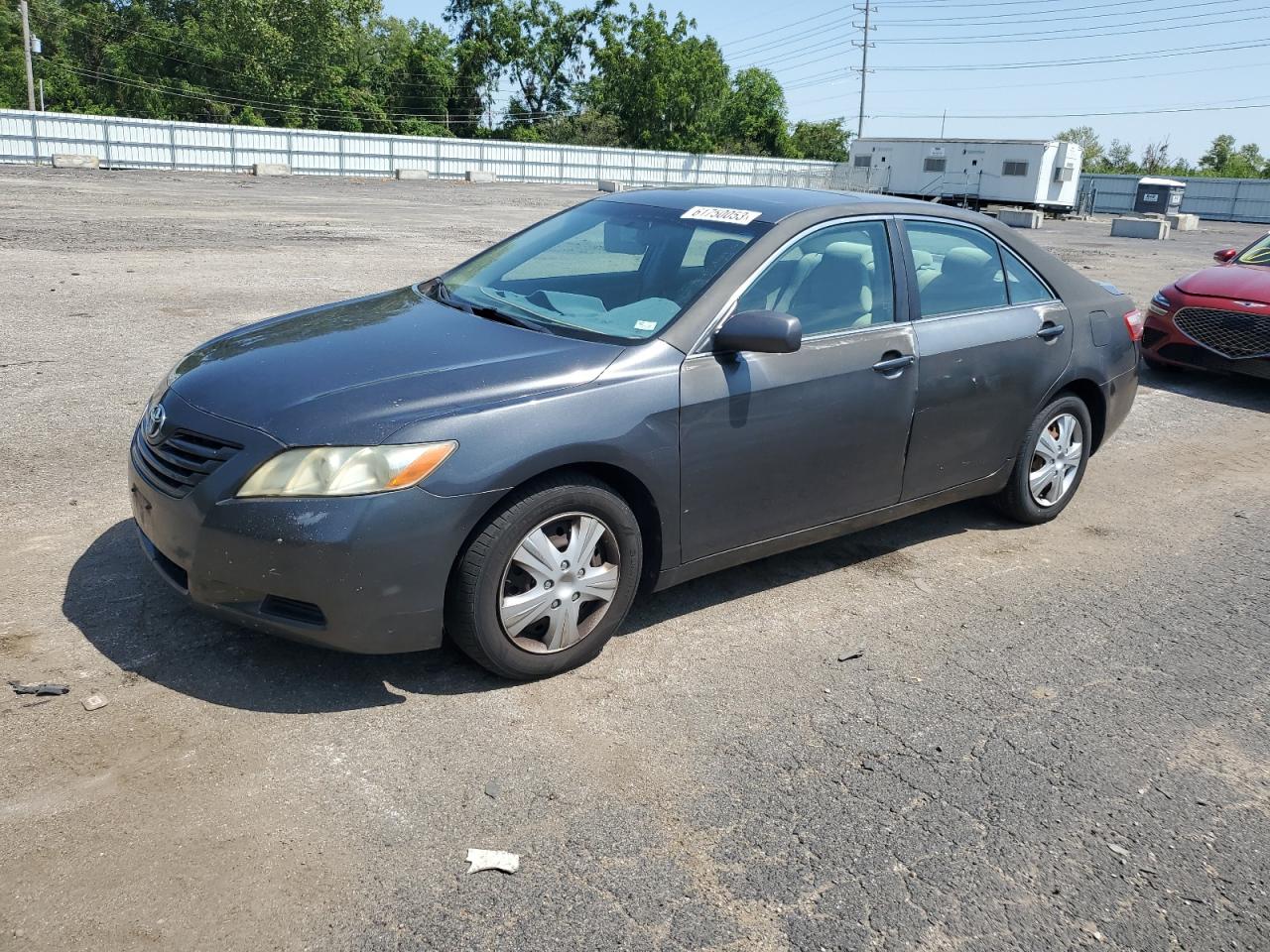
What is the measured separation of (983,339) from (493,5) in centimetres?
7765

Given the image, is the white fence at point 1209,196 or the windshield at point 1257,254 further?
the white fence at point 1209,196

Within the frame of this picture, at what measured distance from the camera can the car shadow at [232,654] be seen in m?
3.64

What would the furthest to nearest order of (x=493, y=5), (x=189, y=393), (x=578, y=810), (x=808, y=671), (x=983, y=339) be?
(x=493, y=5) → (x=983, y=339) → (x=808, y=671) → (x=189, y=393) → (x=578, y=810)

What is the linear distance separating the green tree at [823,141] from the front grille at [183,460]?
86.9 metres

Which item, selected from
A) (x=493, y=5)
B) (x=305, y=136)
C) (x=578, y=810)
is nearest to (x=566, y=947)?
(x=578, y=810)

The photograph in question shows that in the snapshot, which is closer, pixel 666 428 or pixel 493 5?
pixel 666 428

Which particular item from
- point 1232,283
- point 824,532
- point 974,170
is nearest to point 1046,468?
point 824,532

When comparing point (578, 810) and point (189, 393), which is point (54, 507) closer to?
point (189, 393)

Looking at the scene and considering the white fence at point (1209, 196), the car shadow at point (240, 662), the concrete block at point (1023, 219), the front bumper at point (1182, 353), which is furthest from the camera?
the white fence at point (1209, 196)

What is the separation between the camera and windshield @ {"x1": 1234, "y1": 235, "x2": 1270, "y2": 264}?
10.6 metres

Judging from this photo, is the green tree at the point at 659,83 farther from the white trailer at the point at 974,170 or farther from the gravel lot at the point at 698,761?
the gravel lot at the point at 698,761

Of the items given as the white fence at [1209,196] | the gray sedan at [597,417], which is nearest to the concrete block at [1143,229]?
the white fence at [1209,196]

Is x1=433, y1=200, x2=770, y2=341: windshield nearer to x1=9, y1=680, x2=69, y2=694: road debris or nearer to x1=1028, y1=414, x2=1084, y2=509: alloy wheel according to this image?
x1=9, y1=680, x2=69, y2=694: road debris

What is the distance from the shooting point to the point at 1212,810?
10.9 feet
